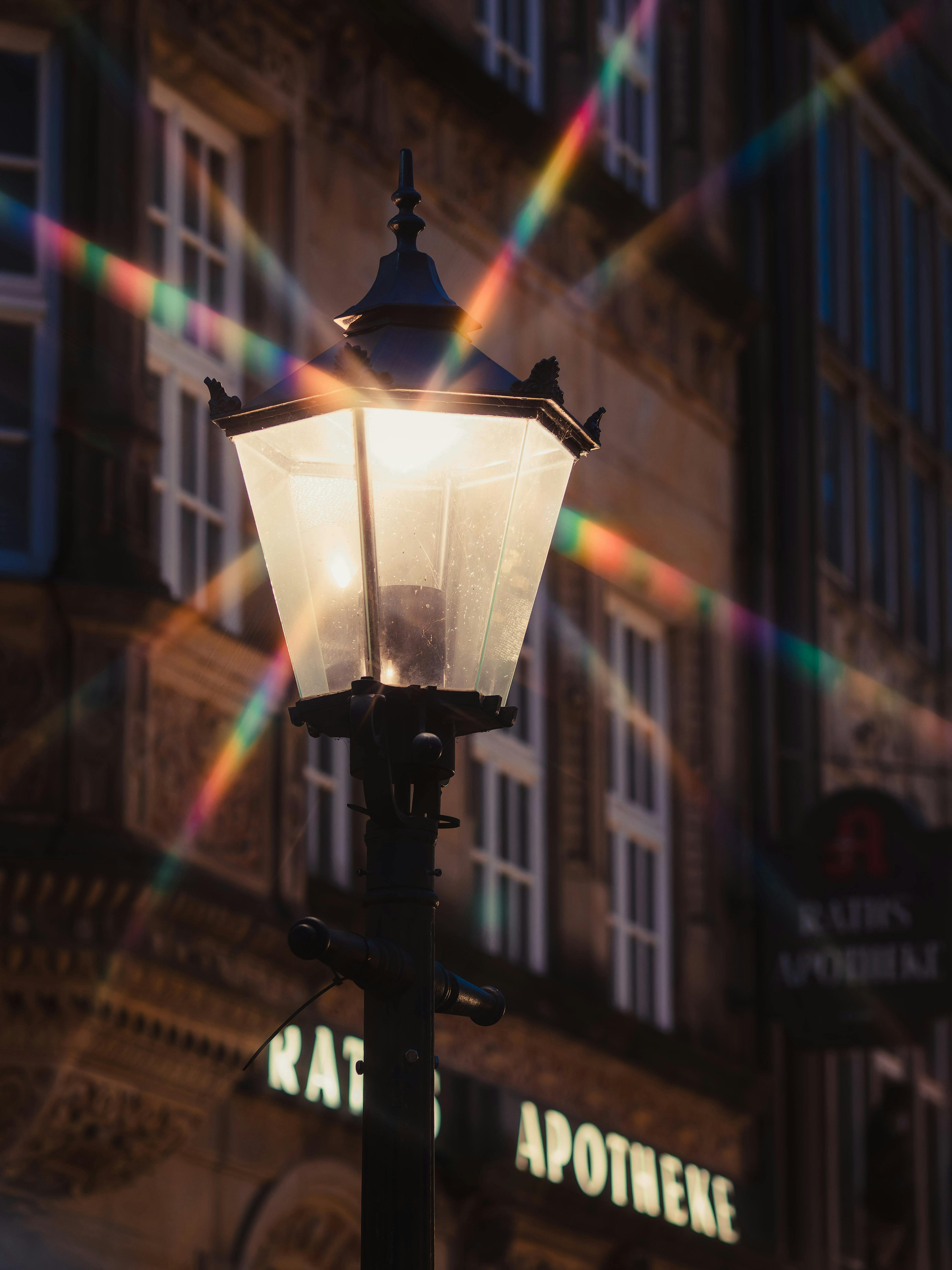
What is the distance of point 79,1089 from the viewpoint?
922 centimetres

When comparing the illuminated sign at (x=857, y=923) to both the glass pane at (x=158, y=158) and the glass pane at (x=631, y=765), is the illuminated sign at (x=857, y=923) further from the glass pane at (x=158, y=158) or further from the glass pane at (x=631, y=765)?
the glass pane at (x=158, y=158)

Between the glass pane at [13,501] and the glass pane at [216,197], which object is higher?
the glass pane at [216,197]

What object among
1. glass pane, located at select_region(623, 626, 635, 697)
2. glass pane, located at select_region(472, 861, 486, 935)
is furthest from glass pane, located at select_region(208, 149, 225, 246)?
glass pane, located at select_region(623, 626, 635, 697)

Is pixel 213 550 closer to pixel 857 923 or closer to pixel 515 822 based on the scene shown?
pixel 515 822

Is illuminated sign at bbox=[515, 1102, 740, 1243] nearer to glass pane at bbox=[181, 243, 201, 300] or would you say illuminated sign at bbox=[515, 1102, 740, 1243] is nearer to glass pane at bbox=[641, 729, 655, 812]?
glass pane at bbox=[641, 729, 655, 812]

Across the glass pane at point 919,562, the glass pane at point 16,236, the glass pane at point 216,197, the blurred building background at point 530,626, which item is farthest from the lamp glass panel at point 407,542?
the glass pane at point 919,562

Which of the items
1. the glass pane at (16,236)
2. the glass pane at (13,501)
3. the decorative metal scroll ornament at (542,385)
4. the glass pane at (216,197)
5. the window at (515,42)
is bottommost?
the decorative metal scroll ornament at (542,385)

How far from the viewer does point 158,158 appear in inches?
436

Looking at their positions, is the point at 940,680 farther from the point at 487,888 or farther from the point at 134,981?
the point at 134,981

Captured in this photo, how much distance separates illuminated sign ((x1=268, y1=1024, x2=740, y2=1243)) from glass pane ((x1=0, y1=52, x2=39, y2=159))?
373 cm

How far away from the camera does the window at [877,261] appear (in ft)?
67.4

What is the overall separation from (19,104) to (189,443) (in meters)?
1.62

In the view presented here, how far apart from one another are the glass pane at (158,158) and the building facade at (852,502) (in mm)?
6332

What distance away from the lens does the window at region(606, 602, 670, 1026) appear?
50.4 ft
